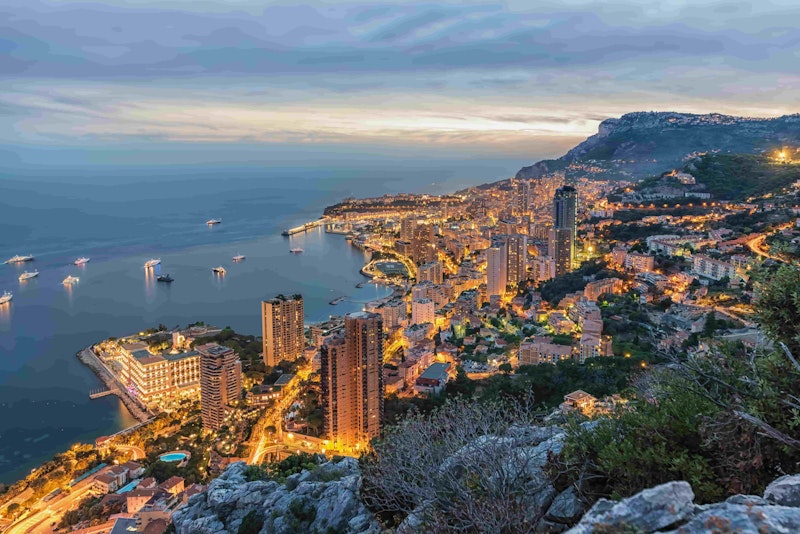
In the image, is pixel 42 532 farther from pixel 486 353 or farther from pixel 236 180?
pixel 236 180

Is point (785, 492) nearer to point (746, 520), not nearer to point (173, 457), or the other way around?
point (746, 520)

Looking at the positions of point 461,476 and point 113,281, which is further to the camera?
point 113,281

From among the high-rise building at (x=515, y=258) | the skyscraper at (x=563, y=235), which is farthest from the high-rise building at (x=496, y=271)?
the skyscraper at (x=563, y=235)

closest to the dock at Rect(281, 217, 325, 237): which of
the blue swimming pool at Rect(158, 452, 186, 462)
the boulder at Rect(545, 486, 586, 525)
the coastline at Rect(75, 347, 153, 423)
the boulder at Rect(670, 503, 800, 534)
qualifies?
the coastline at Rect(75, 347, 153, 423)

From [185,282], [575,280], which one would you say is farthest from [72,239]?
[575,280]

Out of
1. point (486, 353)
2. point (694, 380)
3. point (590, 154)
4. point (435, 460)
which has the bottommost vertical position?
point (486, 353)

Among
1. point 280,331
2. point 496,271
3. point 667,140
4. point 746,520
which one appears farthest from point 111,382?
point 667,140

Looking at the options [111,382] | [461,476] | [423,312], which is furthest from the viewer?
[423,312]
